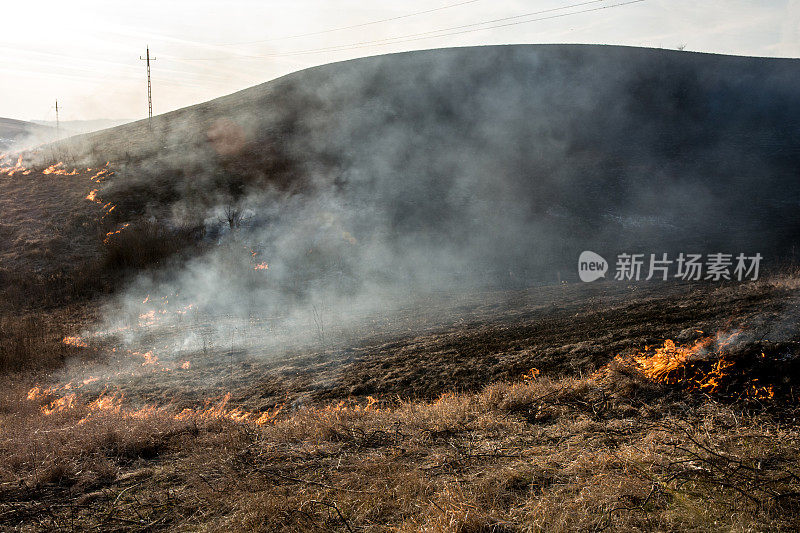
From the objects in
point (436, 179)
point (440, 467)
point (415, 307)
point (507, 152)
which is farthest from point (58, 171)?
point (440, 467)

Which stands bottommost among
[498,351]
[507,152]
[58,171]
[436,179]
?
[498,351]

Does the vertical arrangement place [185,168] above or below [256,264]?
above

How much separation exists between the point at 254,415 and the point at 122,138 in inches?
1201

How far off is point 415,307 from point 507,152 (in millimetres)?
15308

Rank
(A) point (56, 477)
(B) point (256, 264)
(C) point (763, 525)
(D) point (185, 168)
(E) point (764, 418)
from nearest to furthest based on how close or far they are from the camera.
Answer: (C) point (763, 525)
(E) point (764, 418)
(A) point (56, 477)
(B) point (256, 264)
(D) point (185, 168)

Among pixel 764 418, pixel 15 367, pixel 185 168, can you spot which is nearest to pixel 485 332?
pixel 764 418

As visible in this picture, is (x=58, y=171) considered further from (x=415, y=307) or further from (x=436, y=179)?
(x=415, y=307)

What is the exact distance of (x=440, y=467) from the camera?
413 centimetres

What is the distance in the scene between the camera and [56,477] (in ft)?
15.0

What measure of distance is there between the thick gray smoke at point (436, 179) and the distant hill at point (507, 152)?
111mm

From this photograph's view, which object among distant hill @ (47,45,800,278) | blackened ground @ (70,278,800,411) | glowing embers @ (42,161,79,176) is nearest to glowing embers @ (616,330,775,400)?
blackened ground @ (70,278,800,411)

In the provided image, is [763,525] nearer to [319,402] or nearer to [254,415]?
[319,402]

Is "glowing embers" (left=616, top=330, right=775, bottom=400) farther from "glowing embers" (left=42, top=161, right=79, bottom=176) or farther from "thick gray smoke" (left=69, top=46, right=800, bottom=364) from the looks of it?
"glowing embers" (left=42, top=161, right=79, bottom=176)

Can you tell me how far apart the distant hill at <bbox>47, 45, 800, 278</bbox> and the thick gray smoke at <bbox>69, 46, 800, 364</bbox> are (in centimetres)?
11
